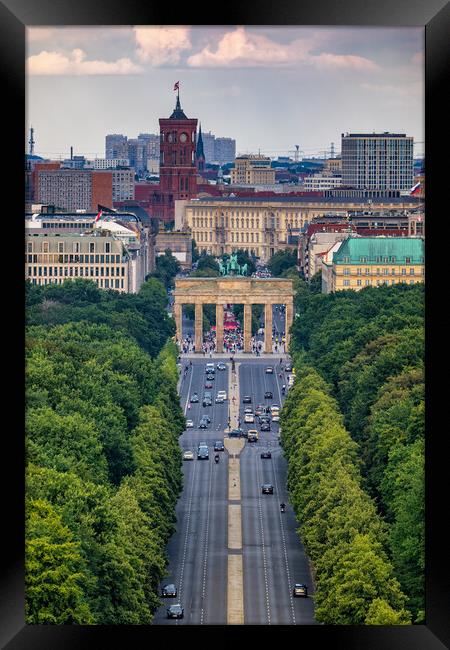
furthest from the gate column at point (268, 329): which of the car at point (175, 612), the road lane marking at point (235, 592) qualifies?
the car at point (175, 612)

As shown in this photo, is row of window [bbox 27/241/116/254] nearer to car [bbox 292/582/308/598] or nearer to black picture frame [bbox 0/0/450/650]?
car [bbox 292/582/308/598]

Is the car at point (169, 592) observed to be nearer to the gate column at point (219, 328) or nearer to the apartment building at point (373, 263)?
the gate column at point (219, 328)

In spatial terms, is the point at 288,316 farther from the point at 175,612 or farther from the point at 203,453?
the point at 175,612

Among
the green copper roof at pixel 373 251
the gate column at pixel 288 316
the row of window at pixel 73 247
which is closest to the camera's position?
the gate column at pixel 288 316

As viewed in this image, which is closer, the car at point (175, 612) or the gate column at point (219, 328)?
the car at point (175, 612)

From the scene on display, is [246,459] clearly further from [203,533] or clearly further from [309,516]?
[309,516]

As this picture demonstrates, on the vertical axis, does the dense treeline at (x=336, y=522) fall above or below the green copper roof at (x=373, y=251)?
below
